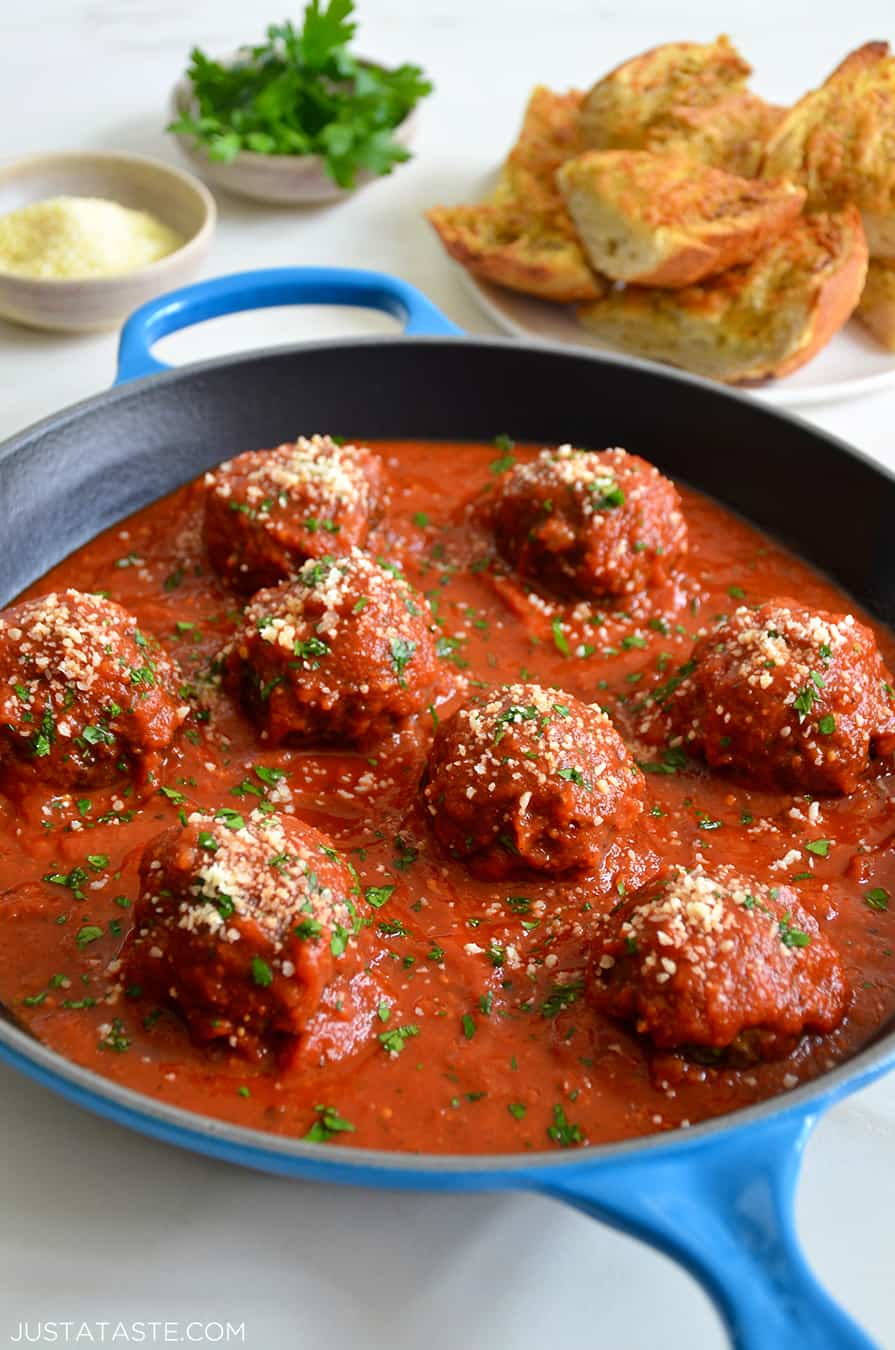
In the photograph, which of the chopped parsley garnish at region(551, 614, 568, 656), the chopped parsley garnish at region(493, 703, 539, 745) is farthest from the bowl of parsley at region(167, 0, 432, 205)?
the chopped parsley garnish at region(493, 703, 539, 745)

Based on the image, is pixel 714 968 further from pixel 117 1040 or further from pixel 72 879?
pixel 72 879

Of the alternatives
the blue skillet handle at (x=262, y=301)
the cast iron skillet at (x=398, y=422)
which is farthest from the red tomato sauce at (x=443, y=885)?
the blue skillet handle at (x=262, y=301)

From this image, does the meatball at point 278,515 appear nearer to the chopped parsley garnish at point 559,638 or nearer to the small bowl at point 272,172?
the chopped parsley garnish at point 559,638

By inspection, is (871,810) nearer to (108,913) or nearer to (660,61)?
(108,913)

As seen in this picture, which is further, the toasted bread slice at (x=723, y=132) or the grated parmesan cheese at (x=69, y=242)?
the toasted bread slice at (x=723, y=132)

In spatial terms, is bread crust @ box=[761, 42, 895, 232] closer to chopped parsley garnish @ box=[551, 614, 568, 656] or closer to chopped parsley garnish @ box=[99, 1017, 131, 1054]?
chopped parsley garnish @ box=[551, 614, 568, 656]

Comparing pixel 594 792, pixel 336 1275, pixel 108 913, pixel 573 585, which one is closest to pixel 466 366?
pixel 573 585
